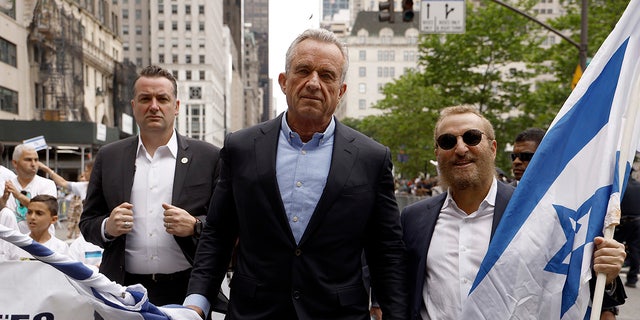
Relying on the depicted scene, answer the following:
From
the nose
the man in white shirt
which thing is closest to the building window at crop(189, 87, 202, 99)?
the man in white shirt

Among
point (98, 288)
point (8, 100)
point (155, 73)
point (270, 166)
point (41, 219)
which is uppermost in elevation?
point (8, 100)

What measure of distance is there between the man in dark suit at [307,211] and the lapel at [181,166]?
574mm

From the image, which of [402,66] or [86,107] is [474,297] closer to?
[86,107]

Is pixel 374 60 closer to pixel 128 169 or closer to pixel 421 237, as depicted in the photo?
pixel 128 169

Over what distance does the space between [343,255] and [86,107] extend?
1956 inches

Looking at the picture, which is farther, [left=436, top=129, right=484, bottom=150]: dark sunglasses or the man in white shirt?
the man in white shirt

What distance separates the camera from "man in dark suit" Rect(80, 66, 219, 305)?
150 inches

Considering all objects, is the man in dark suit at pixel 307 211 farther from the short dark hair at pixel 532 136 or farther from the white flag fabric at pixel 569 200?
the short dark hair at pixel 532 136

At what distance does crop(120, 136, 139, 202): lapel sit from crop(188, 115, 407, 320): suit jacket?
0.73 meters

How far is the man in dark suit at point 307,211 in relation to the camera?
10.2 ft

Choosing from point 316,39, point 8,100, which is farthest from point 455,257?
point 8,100

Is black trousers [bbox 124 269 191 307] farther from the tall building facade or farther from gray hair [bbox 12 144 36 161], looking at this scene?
the tall building facade

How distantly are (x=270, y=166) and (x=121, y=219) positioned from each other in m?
0.98

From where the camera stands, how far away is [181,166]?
3914 mm
